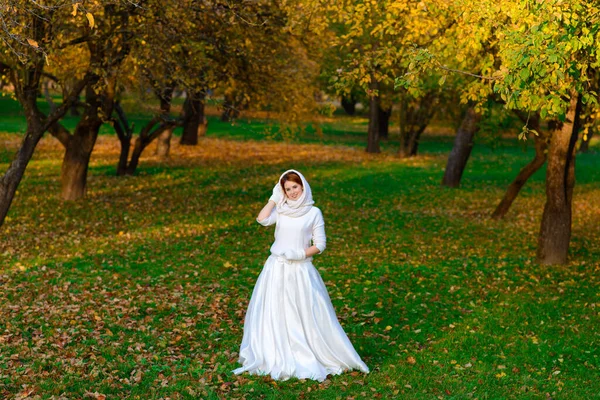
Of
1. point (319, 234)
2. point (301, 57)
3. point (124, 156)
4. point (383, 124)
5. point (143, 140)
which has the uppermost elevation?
point (301, 57)

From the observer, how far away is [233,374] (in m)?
9.75

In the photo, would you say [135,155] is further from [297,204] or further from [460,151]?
[297,204]

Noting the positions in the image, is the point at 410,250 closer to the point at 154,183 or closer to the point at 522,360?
the point at 522,360

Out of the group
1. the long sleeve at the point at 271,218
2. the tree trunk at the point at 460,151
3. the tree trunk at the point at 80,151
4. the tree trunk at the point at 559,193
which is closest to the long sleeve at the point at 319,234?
the long sleeve at the point at 271,218

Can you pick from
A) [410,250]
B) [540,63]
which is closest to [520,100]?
[540,63]

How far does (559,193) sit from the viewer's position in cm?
1691

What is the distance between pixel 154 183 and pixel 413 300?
17202mm

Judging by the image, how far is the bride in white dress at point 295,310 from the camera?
9.62m

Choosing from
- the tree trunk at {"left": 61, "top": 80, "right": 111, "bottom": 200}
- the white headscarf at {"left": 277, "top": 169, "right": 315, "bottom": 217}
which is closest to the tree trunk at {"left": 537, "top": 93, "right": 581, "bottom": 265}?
the white headscarf at {"left": 277, "top": 169, "right": 315, "bottom": 217}

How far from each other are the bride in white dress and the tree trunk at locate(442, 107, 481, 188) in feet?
70.3

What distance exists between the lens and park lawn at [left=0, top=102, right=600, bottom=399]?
9.73m

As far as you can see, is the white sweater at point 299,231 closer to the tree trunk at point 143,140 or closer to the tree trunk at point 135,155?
the tree trunk at point 143,140

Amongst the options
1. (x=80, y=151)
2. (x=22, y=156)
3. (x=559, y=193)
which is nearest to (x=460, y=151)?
(x=80, y=151)

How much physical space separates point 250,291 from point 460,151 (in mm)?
18519
